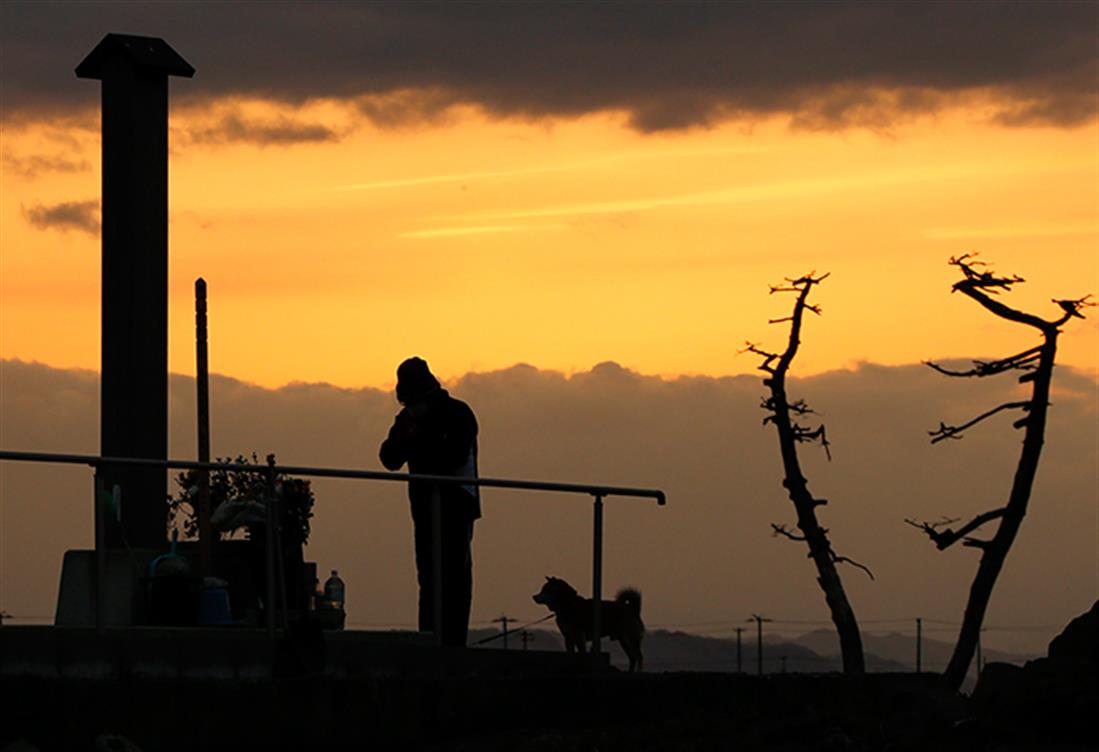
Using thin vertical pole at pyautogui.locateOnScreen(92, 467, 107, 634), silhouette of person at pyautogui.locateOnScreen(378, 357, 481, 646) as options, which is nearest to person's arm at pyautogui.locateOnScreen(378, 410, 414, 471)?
silhouette of person at pyautogui.locateOnScreen(378, 357, 481, 646)

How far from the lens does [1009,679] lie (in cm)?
1406

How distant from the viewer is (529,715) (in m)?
14.5

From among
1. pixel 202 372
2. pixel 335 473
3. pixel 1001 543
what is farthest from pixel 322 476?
pixel 1001 543

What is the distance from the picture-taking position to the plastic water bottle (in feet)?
53.3

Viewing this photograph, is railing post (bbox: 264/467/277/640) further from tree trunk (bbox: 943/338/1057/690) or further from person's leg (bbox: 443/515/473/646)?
tree trunk (bbox: 943/338/1057/690)

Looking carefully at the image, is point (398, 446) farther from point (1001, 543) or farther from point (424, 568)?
point (1001, 543)

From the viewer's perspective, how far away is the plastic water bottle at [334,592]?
16234 mm

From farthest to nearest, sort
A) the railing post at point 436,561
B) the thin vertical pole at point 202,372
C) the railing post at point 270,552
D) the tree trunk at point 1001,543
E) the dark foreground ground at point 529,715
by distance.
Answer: the tree trunk at point 1001,543
the thin vertical pole at point 202,372
the railing post at point 436,561
the railing post at point 270,552
the dark foreground ground at point 529,715

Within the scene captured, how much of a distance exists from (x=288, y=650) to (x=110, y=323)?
5.17 m

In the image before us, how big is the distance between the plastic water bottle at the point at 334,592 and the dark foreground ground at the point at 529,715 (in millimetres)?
→ 2047

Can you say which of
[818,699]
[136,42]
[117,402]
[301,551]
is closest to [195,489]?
[117,402]

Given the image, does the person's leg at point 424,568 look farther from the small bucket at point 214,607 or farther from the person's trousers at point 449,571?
the small bucket at point 214,607

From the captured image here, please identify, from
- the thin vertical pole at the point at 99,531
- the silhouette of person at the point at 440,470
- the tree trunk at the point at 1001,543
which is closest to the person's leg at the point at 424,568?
the silhouette of person at the point at 440,470

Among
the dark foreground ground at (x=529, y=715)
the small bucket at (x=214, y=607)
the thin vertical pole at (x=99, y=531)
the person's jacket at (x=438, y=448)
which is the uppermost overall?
the person's jacket at (x=438, y=448)
